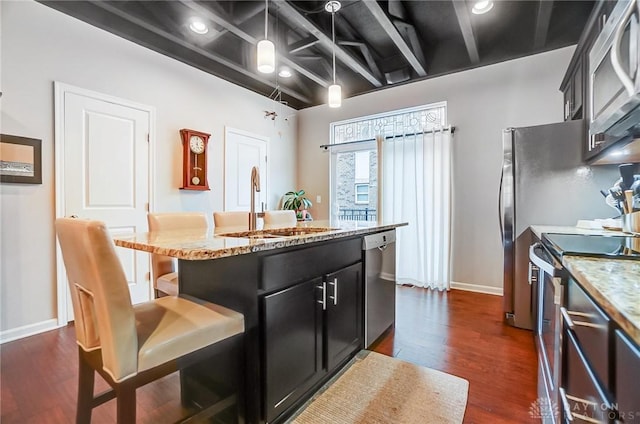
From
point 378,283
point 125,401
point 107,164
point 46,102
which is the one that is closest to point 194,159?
point 107,164

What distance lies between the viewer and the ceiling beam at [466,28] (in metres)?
2.60

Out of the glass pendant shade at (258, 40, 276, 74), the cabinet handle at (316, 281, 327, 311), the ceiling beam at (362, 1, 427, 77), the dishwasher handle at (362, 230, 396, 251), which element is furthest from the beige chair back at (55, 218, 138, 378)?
the ceiling beam at (362, 1, 427, 77)

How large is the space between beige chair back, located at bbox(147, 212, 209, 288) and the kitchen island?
0.70 metres

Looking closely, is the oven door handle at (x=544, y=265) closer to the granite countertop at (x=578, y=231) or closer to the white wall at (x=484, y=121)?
the granite countertop at (x=578, y=231)

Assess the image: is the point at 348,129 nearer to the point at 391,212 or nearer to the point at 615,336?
the point at 391,212

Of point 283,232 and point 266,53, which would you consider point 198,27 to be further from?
point 283,232

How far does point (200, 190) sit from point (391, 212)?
2.65 metres

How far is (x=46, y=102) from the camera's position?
2.63 metres

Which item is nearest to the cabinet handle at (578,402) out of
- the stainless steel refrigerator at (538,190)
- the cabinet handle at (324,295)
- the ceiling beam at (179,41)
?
the cabinet handle at (324,295)

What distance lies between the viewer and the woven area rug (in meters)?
1.53

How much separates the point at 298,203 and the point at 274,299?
3.61m

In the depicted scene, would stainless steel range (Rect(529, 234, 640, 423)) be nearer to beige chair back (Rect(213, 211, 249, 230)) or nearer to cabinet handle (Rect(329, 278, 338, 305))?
cabinet handle (Rect(329, 278, 338, 305))

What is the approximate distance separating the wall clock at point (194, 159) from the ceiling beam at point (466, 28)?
309 cm

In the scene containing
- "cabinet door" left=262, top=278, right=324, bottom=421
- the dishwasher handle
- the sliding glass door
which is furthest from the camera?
the sliding glass door
